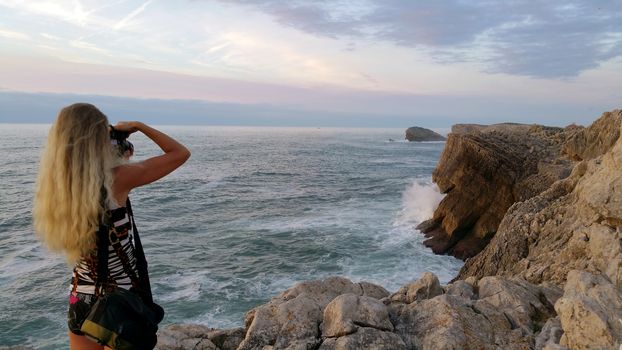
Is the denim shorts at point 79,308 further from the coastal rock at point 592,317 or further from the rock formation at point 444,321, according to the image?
the coastal rock at point 592,317

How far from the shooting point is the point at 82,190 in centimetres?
295

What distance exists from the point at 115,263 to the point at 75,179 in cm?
69

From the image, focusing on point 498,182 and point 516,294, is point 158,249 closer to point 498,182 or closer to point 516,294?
point 498,182

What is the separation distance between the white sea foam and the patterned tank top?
21458mm

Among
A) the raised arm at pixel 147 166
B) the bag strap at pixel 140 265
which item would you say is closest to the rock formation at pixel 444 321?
the bag strap at pixel 140 265

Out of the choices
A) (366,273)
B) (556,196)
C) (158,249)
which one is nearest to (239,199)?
(158,249)

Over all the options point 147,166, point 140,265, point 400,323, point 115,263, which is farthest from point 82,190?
point 400,323

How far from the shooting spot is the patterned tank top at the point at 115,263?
3.20m

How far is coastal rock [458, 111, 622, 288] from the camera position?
23.8ft

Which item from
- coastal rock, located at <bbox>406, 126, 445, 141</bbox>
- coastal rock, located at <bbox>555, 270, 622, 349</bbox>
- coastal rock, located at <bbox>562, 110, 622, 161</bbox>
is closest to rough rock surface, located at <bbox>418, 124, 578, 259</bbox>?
coastal rock, located at <bbox>562, 110, 622, 161</bbox>

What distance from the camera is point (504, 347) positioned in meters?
5.33

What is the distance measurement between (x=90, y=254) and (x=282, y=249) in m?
17.4

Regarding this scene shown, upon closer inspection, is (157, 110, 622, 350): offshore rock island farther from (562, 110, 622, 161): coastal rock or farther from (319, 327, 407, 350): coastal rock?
(562, 110, 622, 161): coastal rock

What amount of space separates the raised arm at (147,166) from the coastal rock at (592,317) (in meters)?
4.57
